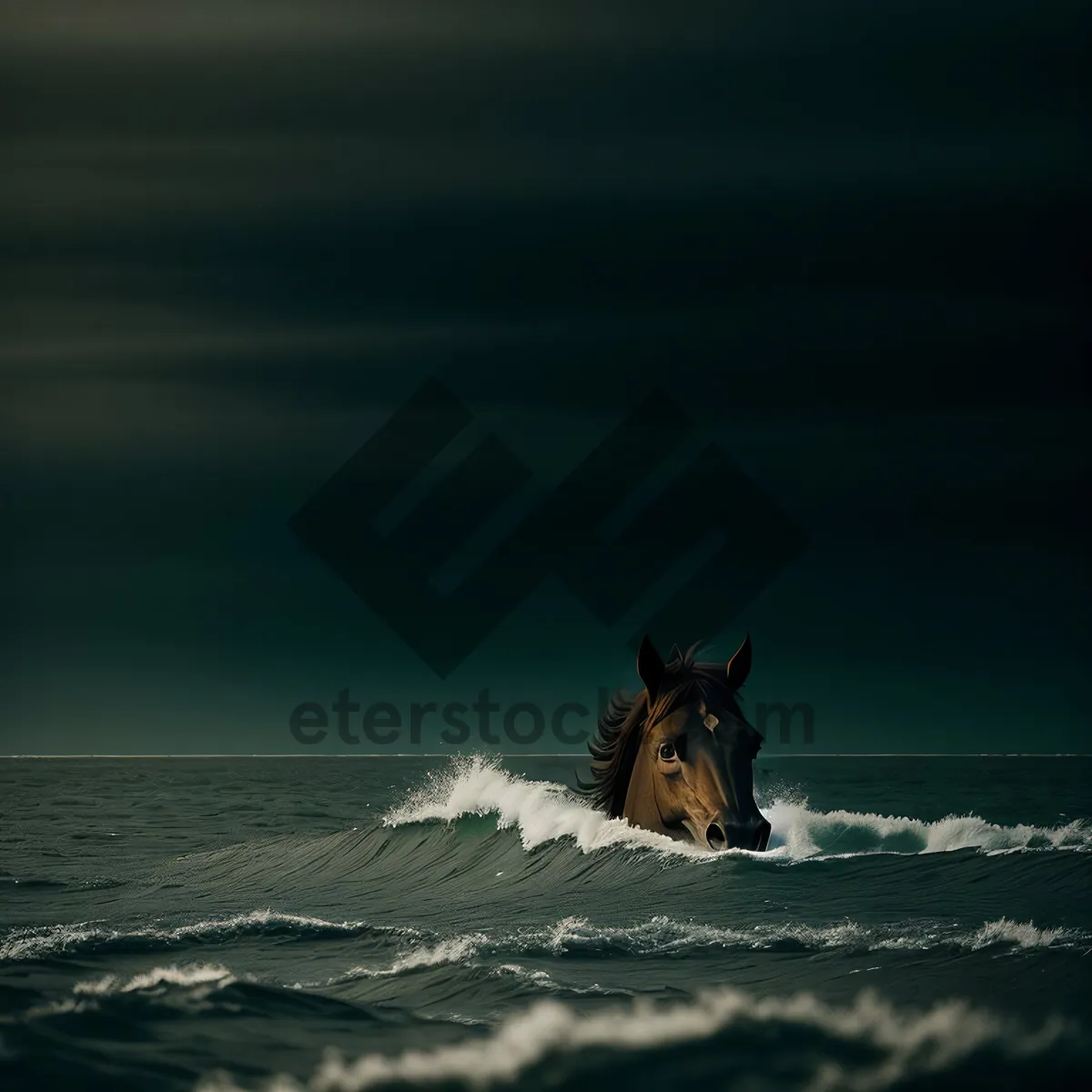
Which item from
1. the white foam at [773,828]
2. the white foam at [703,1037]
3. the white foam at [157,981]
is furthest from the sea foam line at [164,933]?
the white foam at [703,1037]

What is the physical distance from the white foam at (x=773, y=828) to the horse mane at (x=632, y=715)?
297 mm

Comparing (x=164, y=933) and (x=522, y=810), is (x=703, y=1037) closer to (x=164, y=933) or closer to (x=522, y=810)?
(x=164, y=933)

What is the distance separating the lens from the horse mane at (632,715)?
12953 mm

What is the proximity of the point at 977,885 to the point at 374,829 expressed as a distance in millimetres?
10911

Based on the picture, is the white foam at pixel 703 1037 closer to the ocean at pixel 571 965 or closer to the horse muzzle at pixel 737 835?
the ocean at pixel 571 965

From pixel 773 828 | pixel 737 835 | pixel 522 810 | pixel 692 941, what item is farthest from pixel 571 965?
pixel 522 810

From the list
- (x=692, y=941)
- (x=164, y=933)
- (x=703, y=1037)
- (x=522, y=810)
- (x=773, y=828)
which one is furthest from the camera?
(x=522, y=810)

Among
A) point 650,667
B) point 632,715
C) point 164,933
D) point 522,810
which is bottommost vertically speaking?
point 164,933

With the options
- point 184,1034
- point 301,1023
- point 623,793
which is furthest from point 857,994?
point 623,793

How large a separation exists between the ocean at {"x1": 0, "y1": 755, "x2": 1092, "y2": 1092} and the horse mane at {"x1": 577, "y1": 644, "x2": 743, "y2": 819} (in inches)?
16.0

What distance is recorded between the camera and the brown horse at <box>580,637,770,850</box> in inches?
476

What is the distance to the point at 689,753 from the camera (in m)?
12.4

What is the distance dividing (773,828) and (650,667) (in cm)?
556

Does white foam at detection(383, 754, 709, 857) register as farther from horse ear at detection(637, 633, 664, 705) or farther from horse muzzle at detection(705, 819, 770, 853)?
horse ear at detection(637, 633, 664, 705)
